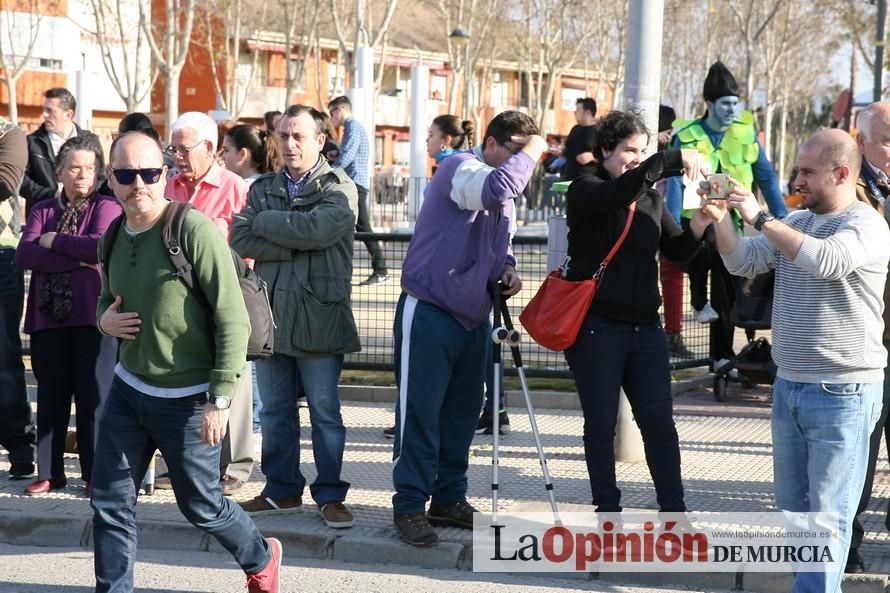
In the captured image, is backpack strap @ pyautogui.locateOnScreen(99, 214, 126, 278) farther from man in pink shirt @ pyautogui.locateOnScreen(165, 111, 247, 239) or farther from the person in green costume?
the person in green costume

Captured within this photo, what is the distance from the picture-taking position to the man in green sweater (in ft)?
16.9

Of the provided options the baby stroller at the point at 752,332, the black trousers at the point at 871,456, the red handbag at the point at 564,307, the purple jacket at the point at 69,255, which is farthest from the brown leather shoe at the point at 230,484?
the baby stroller at the point at 752,332

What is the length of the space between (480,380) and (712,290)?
420cm

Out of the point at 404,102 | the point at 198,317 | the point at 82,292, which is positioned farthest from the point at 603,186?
the point at 404,102

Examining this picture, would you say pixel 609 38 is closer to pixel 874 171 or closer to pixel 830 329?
pixel 874 171

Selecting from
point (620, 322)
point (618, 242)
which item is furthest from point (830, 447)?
point (618, 242)

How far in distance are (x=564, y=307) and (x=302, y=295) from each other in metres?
1.46

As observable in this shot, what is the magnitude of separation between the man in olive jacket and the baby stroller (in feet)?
11.7

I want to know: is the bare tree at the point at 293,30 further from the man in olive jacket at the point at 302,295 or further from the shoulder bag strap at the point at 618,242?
the shoulder bag strap at the point at 618,242

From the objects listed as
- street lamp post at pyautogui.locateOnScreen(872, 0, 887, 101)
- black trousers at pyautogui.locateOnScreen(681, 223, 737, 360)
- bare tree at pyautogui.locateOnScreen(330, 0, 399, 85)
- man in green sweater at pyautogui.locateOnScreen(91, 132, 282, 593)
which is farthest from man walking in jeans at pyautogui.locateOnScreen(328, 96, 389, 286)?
bare tree at pyautogui.locateOnScreen(330, 0, 399, 85)

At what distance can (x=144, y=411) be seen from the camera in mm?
5207

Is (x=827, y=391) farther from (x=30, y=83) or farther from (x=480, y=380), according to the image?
(x=30, y=83)

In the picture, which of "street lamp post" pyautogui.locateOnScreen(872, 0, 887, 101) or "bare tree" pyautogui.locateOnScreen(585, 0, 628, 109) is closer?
"street lamp post" pyautogui.locateOnScreen(872, 0, 887, 101)

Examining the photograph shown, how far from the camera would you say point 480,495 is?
7254mm
